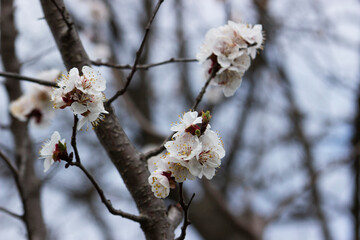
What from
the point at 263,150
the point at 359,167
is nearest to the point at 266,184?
the point at 263,150

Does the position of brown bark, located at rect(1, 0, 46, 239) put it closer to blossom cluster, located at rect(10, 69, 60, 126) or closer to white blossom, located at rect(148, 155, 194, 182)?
blossom cluster, located at rect(10, 69, 60, 126)

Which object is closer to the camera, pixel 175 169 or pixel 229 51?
pixel 175 169

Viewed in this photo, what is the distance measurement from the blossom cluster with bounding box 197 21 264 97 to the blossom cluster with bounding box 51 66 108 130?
18.7 inches

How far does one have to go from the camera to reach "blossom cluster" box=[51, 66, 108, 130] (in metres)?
0.97

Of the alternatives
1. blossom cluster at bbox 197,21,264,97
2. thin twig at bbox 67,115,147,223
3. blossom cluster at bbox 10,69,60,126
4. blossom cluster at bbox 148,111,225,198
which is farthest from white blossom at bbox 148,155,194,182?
blossom cluster at bbox 10,69,60,126

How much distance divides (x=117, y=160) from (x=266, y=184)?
3859 mm

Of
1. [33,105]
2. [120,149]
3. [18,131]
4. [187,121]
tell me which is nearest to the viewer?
[187,121]

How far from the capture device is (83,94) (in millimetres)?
987

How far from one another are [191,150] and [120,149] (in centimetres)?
37

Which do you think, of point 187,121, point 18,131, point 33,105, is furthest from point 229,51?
point 18,131

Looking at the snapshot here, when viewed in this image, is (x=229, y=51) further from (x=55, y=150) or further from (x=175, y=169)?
(x=55, y=150)

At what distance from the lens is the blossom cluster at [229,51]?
1.32m

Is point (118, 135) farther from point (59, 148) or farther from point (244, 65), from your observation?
point (244, 65)

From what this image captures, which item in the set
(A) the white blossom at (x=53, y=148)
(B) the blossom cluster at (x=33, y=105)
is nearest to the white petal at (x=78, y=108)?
(A) the white blossom at (x=53, y=148)
